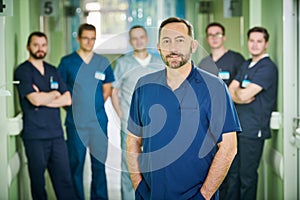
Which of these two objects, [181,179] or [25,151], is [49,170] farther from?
[181,179]

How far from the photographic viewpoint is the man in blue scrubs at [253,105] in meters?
3.16

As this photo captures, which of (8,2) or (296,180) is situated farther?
(296,180)

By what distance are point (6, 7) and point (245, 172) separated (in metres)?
1.55

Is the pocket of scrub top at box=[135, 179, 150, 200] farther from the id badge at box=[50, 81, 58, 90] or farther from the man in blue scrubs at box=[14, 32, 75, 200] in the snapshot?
the id badge at box=[50, 81, 58, 90]

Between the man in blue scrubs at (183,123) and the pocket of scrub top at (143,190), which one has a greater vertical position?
the man in blue scrubs at (183,123)

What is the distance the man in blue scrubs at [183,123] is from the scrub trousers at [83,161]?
0.99 meters

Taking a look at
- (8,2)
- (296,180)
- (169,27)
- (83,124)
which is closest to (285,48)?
(296,180)

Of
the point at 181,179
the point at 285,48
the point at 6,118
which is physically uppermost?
the point at 285,48

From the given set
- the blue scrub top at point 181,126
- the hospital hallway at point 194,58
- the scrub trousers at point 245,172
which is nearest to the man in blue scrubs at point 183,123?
the blue scrub top at point 181,126

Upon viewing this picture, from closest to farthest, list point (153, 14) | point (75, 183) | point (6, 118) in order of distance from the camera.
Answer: point (6, 118)
point (75, 183)
point (153, 14)

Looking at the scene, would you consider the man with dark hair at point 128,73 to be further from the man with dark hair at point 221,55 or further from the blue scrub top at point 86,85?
the man with dark hair at point 221,55

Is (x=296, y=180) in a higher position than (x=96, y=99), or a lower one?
lower

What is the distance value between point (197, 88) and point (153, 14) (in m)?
1.88

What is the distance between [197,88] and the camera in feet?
7.57
